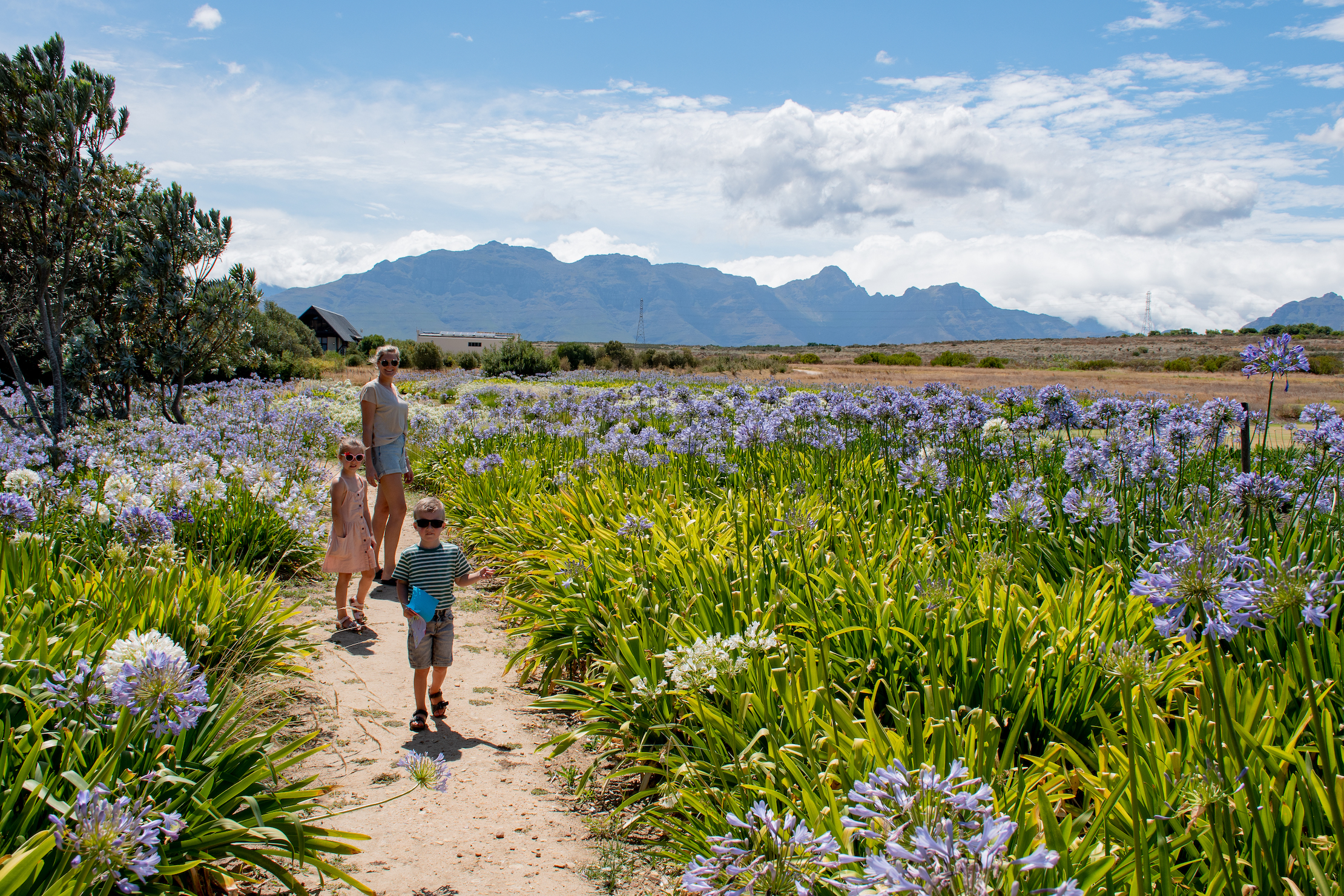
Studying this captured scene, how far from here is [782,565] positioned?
466 centimetres

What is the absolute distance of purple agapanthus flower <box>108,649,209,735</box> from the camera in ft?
6.45

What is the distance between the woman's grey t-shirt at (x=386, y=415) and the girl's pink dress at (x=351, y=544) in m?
0.81

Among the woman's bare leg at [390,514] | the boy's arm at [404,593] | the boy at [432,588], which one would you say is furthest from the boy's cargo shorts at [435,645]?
the woman's bare leg at [390,514]

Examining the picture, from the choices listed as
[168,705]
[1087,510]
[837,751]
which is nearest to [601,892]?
[837,751]

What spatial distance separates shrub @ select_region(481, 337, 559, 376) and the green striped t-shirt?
103 feet

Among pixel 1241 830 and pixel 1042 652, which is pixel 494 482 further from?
pixel 1241 830

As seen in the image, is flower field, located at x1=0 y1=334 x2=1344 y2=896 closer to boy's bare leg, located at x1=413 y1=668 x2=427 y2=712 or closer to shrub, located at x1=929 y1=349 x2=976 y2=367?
boy's bare leg, located at x1=413 y1=668 x2=427 y2=712

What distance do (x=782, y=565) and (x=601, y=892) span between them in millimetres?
2268

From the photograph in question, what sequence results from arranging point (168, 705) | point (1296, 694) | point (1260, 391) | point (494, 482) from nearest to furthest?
1. point (168, 705)
2. point (1296, 694)
3. point (494, 482)
4. point (1260, 391)

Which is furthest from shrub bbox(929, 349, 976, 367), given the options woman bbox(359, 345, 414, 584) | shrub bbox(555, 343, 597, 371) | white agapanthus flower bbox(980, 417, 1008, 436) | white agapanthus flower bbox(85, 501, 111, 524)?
white agapanthus flower bbox(85, 501, 111, 524)

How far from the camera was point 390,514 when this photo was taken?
686 cm

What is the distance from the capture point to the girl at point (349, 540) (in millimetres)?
5688

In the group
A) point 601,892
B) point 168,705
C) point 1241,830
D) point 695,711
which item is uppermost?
point 168,705

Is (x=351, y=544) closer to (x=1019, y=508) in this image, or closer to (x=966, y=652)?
(x=966, y=652)
